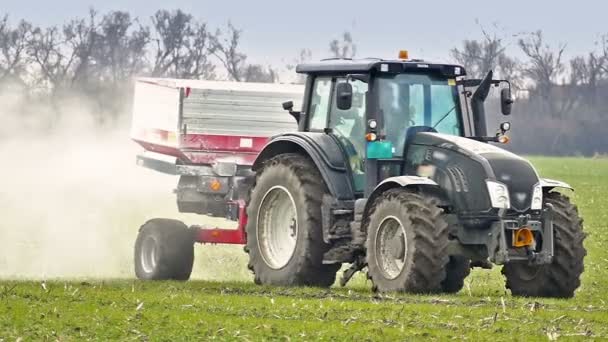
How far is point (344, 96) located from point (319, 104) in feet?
4.89

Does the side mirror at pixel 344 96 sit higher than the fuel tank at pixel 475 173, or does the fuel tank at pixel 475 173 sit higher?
the side mirror at pixel 344 96

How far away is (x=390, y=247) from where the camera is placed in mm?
15711

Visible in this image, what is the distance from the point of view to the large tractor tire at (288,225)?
16766mm

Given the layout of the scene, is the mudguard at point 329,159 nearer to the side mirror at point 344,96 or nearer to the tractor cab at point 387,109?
the tractor cab at point 387,109

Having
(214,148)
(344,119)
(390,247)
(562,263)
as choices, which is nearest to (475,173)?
(390,247)

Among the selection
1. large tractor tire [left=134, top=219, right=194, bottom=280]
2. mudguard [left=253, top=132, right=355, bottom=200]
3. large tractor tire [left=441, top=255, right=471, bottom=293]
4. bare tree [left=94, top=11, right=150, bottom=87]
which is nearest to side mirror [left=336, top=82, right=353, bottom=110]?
mudguard [left=253, top=132, right=355, bottom=200]

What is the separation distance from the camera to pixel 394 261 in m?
15.8

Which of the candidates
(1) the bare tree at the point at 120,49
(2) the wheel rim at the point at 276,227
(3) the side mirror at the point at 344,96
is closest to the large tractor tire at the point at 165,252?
(2) the wheel rim at the point at 276,227

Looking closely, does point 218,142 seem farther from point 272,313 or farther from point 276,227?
point 272,313

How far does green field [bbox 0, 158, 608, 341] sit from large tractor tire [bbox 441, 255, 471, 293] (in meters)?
0.26

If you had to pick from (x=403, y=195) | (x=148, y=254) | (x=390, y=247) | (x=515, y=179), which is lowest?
(x=148, y=254)

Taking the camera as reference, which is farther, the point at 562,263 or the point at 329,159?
the point at 329,159

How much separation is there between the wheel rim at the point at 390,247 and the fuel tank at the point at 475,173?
67 centimetres

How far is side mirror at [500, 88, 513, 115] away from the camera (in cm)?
1642
